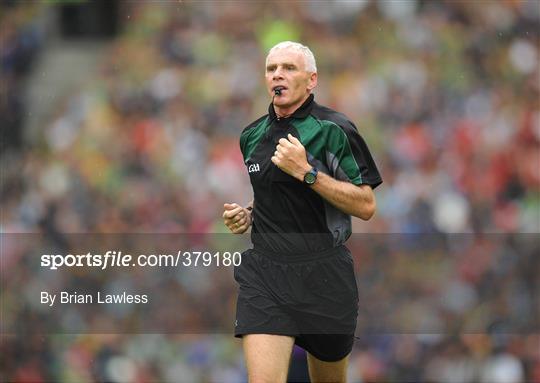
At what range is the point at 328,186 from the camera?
4.77m

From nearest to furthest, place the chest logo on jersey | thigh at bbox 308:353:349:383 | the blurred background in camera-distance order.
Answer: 1. the chest logo on jersey
2. thigh at bbox 308:353:349:383
3. the blurred background

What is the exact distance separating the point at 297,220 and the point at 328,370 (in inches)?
33.1

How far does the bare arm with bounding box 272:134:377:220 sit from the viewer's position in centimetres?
Result: 471

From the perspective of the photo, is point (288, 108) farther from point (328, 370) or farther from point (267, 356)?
point (328, 370)

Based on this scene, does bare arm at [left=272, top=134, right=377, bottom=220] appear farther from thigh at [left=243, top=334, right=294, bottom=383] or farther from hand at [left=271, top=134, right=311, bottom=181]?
thigh at [left=243, top=334, right=294, bottom=383]

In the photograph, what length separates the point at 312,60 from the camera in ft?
16.4

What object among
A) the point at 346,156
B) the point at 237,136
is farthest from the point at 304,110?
the point at 237,136

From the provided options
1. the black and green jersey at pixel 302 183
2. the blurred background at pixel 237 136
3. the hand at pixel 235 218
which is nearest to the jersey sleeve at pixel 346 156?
the black and green jersey at pixel 302 183

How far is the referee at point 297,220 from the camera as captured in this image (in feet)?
16.0

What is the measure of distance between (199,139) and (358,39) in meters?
1.79

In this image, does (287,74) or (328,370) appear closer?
(287,74)

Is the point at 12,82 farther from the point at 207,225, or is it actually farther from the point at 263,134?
the point at 263,134

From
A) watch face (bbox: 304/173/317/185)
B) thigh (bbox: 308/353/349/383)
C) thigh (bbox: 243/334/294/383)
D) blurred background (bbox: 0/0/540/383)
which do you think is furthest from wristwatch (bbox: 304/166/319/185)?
blurred background (bbox: 0/0/540/383)

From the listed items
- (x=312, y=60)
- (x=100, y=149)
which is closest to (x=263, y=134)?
(x=312, y=60)
